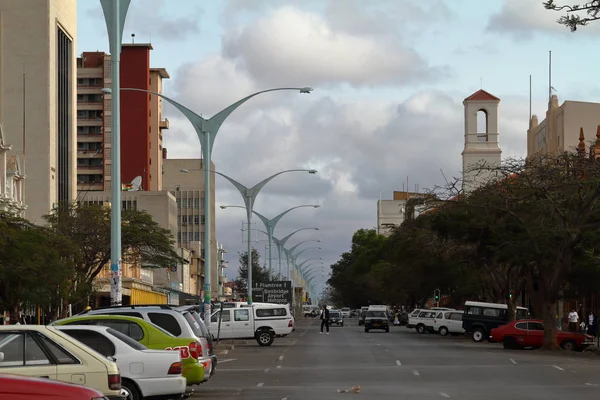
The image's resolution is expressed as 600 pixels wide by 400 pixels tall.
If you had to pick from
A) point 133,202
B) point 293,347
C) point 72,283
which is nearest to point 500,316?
point 293,347

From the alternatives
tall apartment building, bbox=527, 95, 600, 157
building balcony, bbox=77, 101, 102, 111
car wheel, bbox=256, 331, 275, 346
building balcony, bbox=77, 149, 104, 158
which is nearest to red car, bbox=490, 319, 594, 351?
car wheel, bbox=256, 331, 275, 346

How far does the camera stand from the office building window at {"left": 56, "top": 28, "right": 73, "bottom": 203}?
103 meters

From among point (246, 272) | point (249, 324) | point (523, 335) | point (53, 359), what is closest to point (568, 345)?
point (523, 335)

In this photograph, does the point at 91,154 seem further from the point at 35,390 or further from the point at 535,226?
the point at 35,390

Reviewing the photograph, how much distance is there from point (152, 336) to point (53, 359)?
5.79 metres

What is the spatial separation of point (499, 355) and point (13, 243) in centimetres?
1838

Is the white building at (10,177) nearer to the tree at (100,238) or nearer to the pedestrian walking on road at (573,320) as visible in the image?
the tree at (100,238)

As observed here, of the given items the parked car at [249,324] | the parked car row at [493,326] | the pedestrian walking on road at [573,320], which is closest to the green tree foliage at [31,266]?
the parked car at [249,324]

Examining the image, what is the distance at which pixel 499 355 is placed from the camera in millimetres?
43562

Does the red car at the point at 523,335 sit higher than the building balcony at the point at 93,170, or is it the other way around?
the building balcony at the point at 93,170

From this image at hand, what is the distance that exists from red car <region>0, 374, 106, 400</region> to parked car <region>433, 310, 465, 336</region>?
60.7m

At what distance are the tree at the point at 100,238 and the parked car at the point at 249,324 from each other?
852 cm

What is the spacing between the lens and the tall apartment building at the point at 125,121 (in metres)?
146

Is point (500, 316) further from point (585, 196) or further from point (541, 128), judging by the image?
point (541, 128)
